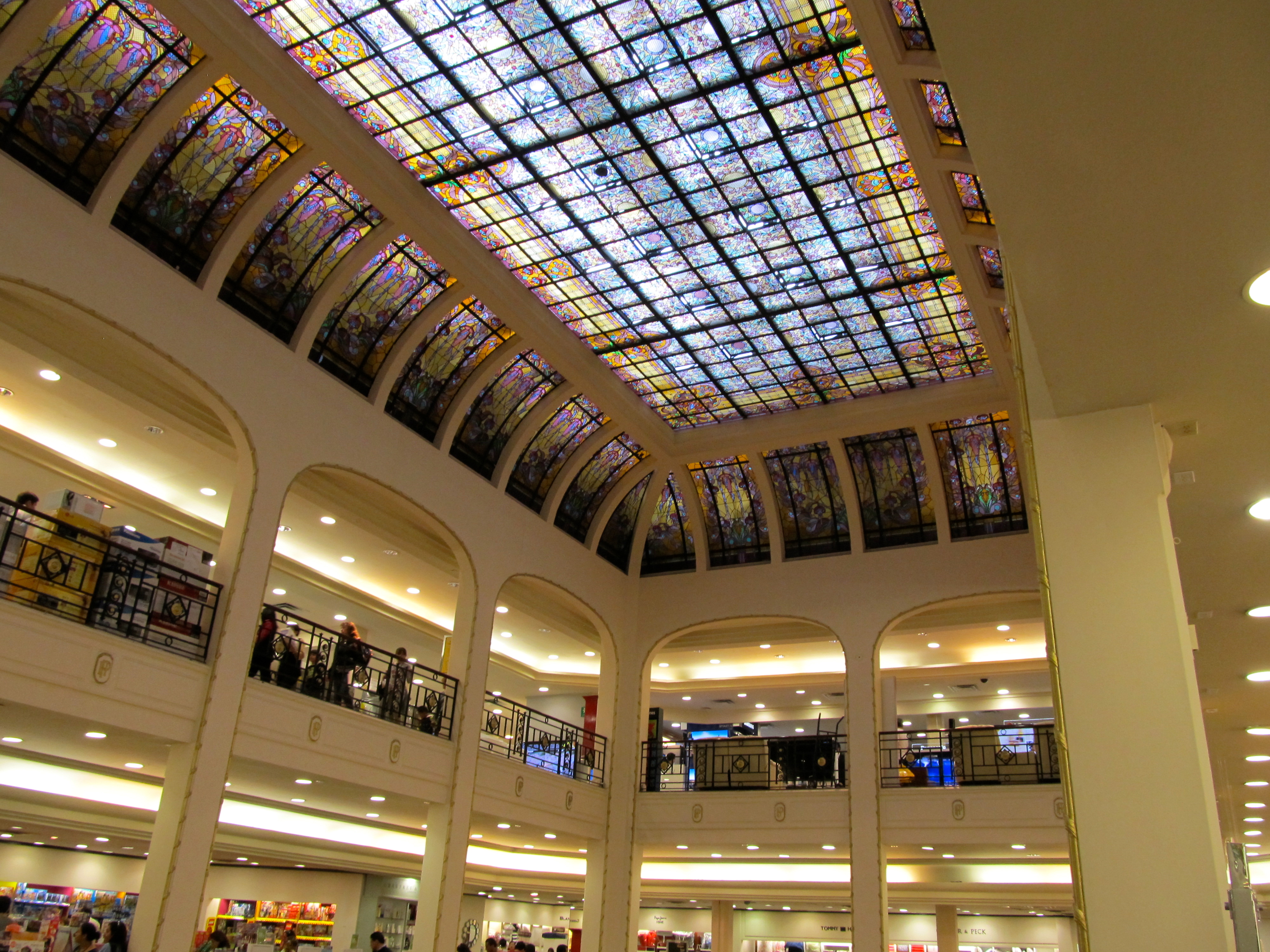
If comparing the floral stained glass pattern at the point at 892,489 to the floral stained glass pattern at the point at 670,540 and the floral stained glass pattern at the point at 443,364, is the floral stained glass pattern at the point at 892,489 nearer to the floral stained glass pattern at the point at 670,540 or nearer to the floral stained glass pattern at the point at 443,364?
the floral stained glass pattern at the point at 670,540

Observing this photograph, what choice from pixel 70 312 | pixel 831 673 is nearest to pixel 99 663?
pixel 70 312

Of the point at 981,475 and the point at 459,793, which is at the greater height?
the point at 981,475

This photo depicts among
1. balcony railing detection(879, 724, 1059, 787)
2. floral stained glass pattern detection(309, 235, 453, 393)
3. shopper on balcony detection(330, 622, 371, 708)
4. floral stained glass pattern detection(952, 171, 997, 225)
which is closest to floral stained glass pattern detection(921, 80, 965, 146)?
floral stained glass pattern detection(952, 171, 997, 225)

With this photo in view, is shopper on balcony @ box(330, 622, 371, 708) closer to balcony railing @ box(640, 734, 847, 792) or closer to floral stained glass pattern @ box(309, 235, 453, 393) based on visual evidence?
floral stained glass pattern @ box(309, 235, 453, 393)

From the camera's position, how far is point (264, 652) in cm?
1184

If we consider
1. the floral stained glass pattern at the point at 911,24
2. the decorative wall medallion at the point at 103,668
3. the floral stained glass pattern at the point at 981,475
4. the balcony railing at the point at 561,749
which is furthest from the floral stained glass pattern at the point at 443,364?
the floral stained glass pattern at the point at 981,475

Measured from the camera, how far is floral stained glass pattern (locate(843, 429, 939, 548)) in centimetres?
1738

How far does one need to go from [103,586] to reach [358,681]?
4269 millimetres

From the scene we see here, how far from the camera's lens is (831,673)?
22.2m

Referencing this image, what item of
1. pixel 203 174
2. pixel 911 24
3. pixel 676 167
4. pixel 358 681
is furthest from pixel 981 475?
pixel 203 174

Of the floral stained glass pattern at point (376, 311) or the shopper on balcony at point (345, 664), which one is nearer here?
the shopper on balcony at point (345, 664)

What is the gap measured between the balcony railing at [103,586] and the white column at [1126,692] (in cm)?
879

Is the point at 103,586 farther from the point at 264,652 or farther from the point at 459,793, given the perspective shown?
the point at 459,793

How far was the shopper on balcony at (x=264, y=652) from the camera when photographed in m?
11.8
